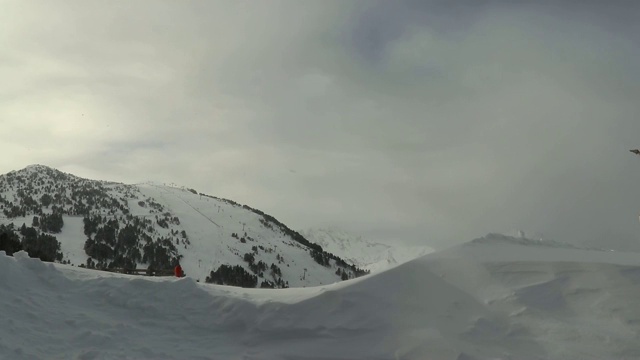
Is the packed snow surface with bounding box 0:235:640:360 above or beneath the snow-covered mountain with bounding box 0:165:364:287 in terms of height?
beneath

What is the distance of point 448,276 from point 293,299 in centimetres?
405

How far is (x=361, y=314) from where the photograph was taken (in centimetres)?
1193

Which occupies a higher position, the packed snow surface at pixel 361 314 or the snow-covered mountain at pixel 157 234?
the snow-covered mountain at pixel 157 234

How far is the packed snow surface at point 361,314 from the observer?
10438 mm

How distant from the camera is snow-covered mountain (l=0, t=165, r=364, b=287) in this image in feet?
286

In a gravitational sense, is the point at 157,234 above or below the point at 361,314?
above

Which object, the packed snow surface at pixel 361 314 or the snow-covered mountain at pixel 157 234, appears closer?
the packed snow surface at pixel 361 314

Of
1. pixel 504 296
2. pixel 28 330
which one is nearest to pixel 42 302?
pixel 28 330

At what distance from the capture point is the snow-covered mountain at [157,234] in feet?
286

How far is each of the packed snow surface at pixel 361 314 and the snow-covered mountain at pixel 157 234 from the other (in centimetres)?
5510

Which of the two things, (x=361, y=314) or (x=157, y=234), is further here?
(x=157, y=234)

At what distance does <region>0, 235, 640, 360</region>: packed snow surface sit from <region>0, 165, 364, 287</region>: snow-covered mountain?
A: 181 ft

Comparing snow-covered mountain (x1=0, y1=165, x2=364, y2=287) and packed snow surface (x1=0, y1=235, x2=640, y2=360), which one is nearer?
packed snow surface (x1=0, y1=235, x2=640, y2=360)

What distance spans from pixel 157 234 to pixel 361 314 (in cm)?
10241
